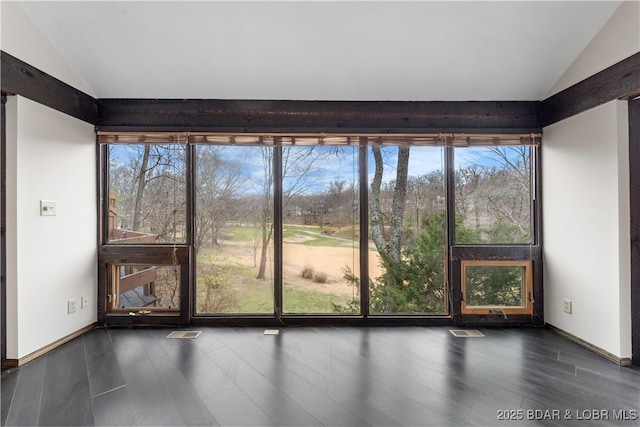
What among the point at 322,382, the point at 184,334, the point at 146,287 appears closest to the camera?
Answer: the point at 322,382

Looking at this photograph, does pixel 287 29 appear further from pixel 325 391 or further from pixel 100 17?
pixel 325 391

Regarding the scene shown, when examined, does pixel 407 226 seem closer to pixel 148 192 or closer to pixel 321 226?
pixel 321 226

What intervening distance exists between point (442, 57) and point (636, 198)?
5.88 feet

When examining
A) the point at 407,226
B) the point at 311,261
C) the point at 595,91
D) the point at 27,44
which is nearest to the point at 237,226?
the point at 311,261

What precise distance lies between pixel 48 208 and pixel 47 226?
0.48 ft

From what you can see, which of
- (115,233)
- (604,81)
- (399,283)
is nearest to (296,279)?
(399,283)

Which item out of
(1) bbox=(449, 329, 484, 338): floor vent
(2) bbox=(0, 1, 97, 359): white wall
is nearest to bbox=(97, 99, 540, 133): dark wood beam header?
(2) bbox=(0, 1, 97, 359): white wall

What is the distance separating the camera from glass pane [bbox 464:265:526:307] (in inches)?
109

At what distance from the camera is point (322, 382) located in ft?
5.90

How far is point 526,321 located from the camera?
106 inches

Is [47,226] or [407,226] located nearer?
[47,226]

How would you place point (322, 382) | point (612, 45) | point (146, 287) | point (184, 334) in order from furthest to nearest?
point (146, 287) → point (184, 334) → point (612, 45) → point (322, 382)

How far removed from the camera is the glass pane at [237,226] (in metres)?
2.77

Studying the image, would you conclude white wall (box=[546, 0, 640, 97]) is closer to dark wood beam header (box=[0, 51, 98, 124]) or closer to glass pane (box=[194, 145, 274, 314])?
glass pane (box=[194, 145, 274, 314])
